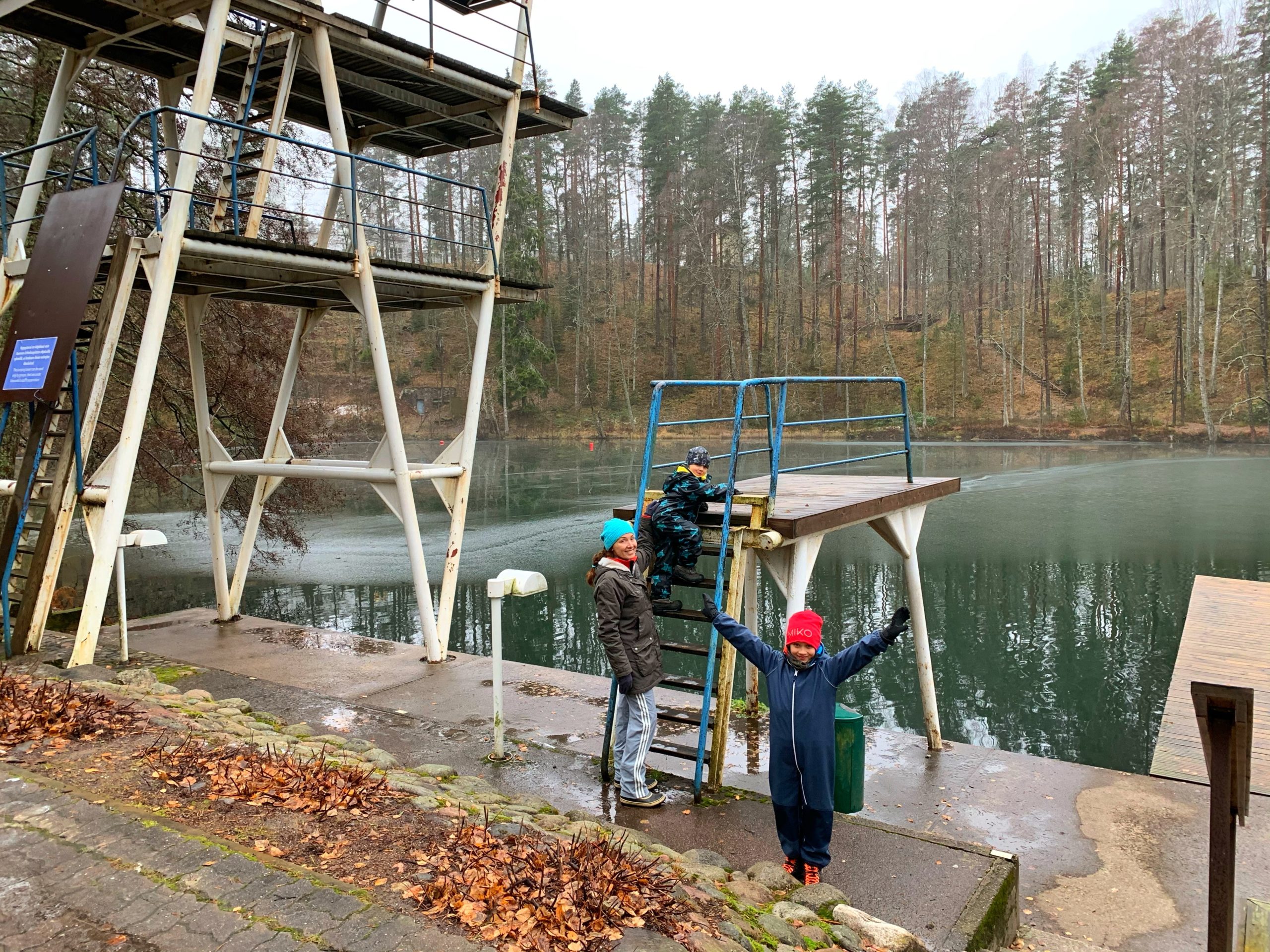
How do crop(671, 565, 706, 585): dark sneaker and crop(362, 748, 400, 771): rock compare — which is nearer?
crop(362, 748, 400, 771): rock

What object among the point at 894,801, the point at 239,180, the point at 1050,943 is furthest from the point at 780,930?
the point at 239,180

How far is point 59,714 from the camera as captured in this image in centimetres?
507

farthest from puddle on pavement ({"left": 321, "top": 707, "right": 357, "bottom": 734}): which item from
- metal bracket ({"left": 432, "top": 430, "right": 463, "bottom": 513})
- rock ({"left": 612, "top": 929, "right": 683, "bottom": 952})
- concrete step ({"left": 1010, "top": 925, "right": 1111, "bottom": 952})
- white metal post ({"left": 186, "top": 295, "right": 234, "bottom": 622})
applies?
concrete step ({"left": 1010, "top": 925, "right": 1111, "bottom": 952})

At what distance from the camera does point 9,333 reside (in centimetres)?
771

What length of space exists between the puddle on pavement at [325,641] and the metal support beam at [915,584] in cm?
544

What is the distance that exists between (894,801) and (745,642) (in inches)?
102

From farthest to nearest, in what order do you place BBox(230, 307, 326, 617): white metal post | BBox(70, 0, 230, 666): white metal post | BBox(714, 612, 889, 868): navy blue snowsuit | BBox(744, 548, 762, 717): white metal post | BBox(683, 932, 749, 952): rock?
1. BBox(230, 307, 326, 617): white metal post
2. BBox(744, 548, 762, 717): white metal post
3. BBox(70, 0, 230, 666): white metal post
4. BBox(714, 612, 889, 868): navy blue snowsuit
5. BBox(683, 932, 749, 952): rock

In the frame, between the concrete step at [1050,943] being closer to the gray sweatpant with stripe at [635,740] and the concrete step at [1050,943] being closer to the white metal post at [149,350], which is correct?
the gray sweatpant with stripe at [635,740]

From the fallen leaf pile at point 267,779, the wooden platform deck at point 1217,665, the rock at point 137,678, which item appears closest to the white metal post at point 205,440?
the rock at point 137,678

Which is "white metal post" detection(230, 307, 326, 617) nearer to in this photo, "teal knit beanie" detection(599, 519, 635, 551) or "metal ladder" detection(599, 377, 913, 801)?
"metal ladder" detection(599, 377, 913, 801)

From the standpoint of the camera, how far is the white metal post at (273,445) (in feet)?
32.8

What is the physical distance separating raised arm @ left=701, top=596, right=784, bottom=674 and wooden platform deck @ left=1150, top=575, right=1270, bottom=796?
A: 240 cm

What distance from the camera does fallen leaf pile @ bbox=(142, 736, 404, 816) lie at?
4.16 metres

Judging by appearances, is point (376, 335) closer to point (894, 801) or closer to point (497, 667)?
point (497, 667)
